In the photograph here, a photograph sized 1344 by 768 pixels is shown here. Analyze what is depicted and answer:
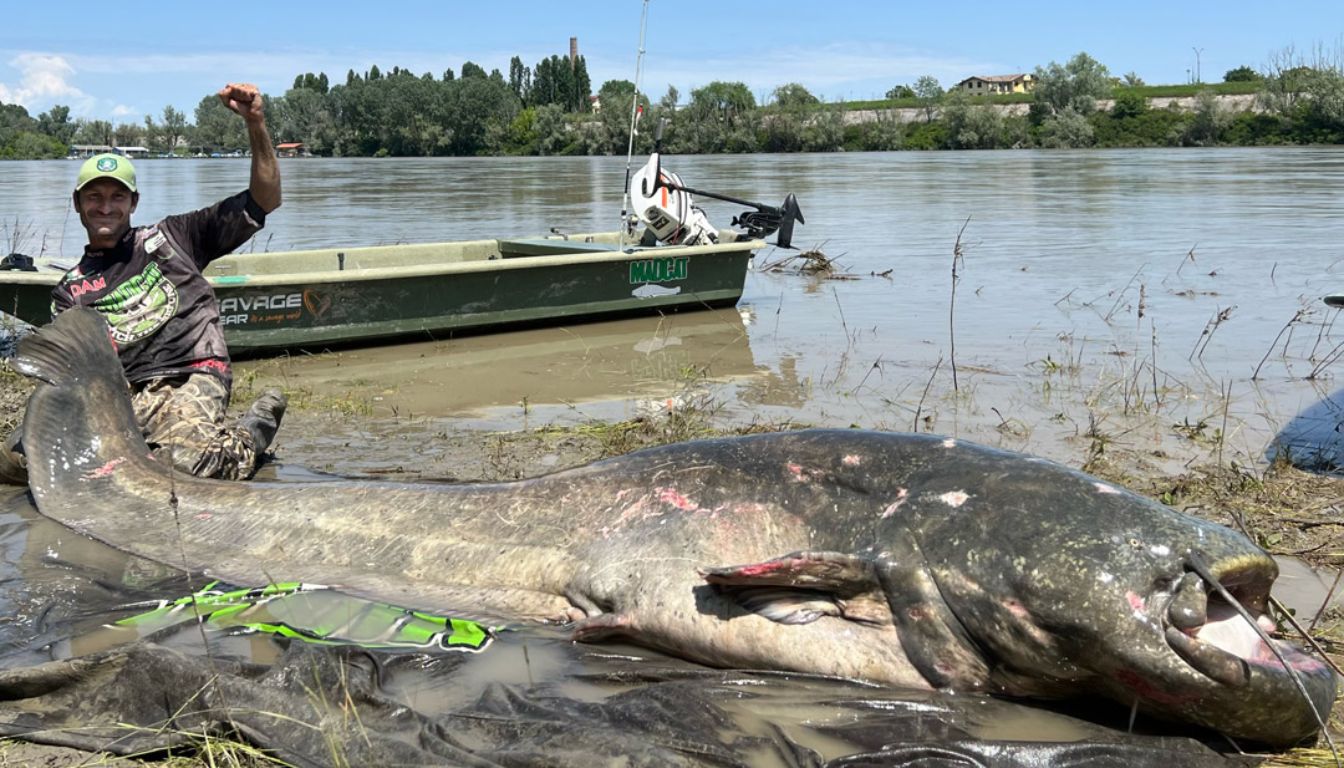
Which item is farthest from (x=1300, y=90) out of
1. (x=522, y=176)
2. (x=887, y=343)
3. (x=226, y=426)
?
(x=226, y=426)

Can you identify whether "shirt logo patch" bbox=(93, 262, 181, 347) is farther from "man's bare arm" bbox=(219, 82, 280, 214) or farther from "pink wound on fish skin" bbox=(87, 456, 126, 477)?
"pink wound on fish skin" bbox=(87, 456, 126, 477)

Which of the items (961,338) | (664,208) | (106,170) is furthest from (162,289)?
(664,208)

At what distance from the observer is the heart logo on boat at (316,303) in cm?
935

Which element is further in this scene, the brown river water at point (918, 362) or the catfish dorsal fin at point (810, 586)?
the brown river water at point (918, 362)

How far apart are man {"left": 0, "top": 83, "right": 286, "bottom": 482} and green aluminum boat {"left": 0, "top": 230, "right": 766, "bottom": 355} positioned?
305cm

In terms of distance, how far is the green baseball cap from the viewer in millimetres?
5391

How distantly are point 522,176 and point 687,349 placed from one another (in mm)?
36769

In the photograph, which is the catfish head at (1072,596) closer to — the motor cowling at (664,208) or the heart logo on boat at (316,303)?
the heart logo on boat at (316,303)

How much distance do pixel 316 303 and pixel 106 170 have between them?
403cm

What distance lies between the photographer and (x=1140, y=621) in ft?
9.80

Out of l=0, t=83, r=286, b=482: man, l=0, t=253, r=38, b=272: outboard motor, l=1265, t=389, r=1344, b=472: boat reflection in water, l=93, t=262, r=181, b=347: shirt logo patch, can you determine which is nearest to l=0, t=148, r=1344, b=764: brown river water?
l=1265, t=389, r=1344, b=472: boat reflection in water

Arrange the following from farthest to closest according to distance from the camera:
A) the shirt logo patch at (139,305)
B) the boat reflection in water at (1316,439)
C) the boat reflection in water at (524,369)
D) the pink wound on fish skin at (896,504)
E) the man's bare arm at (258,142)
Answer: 1. the boat reflection in water at (524,369)
2. the boat reflection in water at (1316,439)
3. the shirt logo patch at (139,305)
4. the man's bare arm at (258,142)
5. the pink wound on fish skin at (896,504)

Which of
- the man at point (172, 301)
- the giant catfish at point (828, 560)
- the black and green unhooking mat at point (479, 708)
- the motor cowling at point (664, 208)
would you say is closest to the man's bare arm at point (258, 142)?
the man at point (172, 301)

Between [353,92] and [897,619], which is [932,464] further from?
[353,92]
